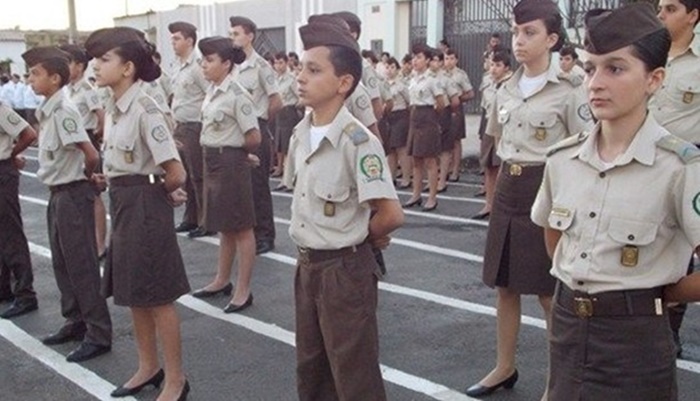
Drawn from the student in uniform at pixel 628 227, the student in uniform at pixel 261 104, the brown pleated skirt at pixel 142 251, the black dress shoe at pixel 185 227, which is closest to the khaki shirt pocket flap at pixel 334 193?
the student in uniform at pixel 628 227

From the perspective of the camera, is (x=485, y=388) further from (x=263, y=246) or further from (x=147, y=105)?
(x=263, y=246)

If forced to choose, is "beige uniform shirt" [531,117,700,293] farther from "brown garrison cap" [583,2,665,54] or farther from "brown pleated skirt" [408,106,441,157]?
"brown pleated skirt" [408,106,441,157]

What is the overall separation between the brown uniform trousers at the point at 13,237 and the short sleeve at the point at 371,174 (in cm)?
355

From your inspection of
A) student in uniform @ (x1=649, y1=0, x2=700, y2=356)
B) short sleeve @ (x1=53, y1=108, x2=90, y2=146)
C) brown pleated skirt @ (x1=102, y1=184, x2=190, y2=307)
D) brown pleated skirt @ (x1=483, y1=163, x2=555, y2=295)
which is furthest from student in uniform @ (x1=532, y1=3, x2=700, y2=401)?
short sleeve @ (x1=53, y1=108, x2=90, y2=146)

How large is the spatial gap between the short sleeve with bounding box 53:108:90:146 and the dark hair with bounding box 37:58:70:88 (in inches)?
10.0

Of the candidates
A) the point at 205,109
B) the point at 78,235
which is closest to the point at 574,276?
the point at 78,235

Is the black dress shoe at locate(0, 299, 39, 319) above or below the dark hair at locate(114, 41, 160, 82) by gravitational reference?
below

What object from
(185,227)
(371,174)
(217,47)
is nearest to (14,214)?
(217,47)

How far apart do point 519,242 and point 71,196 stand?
281 centimetres

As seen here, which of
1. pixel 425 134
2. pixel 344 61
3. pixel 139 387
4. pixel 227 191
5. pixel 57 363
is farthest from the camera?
pixel 425 134

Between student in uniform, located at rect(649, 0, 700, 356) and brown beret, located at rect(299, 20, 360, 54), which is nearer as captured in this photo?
brown beret, located at rect(299, 20, 360, 54)

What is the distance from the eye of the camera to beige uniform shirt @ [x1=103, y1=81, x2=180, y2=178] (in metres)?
4.00

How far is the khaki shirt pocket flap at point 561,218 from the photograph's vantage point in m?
2.47

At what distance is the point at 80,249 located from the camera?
4.83 meters
